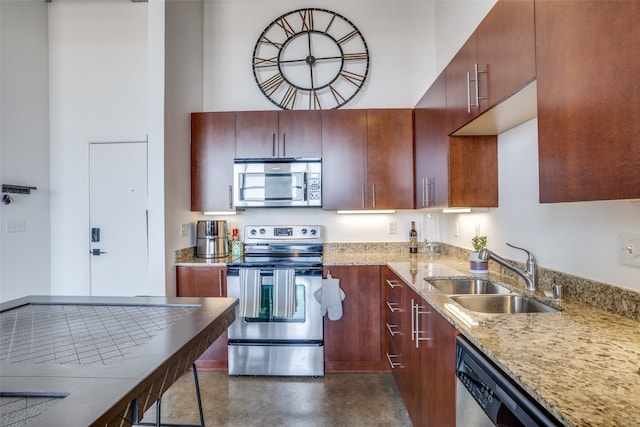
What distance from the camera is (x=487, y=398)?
95 centimetres

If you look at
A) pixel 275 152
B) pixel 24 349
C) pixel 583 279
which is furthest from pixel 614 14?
pixel 275 152

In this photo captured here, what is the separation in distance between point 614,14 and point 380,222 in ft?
8.17

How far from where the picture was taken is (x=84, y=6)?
3.34 metres

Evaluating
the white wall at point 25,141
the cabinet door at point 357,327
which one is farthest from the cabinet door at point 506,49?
the white wall at point 25,141

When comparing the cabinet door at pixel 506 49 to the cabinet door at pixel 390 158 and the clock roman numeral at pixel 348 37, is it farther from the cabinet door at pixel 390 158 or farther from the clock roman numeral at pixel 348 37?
the clock roman numeral at pixel 348 37

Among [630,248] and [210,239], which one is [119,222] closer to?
[210,239]

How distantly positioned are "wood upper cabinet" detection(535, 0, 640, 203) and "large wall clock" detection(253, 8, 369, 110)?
2.27m

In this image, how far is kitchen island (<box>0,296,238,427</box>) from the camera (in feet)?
2.15

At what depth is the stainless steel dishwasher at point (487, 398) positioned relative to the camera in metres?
0.76

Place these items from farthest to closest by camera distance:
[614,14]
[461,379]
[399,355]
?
[399,355]
[461,379]
[614,14]

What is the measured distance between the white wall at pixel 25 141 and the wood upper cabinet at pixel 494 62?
147 inches

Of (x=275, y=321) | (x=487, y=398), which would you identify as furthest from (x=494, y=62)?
(x=275, y=321)

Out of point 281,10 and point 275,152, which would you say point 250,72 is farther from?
point 275,152

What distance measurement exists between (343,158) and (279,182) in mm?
600
